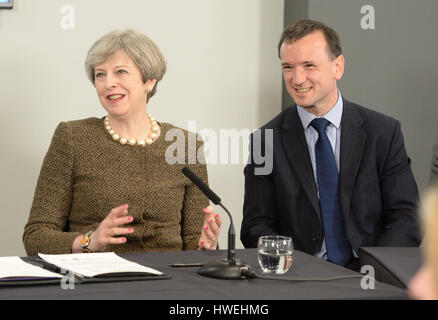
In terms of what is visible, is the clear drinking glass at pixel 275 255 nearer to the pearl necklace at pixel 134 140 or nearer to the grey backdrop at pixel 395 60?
Answer: the pearl necklace at pixel 134 140

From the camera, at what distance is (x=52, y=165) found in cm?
219

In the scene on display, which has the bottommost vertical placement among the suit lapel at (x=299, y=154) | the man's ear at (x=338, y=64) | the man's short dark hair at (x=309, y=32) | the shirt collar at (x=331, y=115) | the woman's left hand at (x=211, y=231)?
the woman's left hand at (x=211, y=231)

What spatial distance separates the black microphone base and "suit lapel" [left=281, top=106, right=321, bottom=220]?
86 cm

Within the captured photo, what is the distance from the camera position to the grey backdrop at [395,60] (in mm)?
2844

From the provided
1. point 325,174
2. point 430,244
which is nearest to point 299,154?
point 325,174

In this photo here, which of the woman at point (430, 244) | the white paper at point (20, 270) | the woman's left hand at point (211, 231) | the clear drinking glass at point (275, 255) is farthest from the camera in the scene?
the woman's left hand at point (211, 231)

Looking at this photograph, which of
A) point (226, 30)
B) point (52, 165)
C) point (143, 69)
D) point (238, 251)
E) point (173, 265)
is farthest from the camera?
point (226, 30)

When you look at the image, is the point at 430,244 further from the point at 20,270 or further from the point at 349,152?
the point at 349,152

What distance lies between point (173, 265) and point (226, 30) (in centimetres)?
175

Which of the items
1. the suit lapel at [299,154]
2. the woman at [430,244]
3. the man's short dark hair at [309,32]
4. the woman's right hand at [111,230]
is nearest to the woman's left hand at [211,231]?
the woman's right hand at [111,230]

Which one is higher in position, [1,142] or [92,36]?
[92,36]
